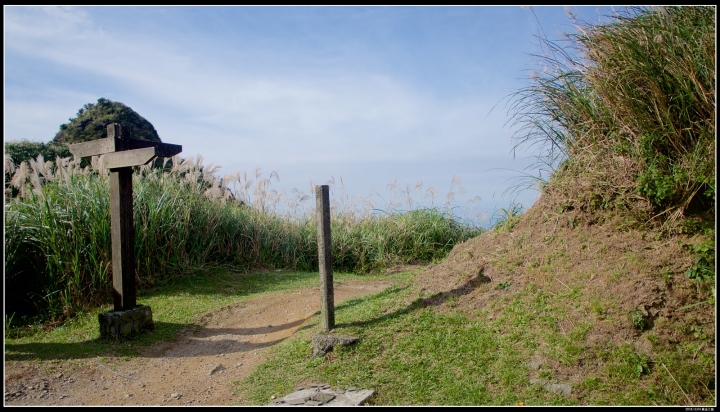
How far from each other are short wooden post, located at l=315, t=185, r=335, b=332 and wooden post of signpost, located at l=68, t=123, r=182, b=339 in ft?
6.29

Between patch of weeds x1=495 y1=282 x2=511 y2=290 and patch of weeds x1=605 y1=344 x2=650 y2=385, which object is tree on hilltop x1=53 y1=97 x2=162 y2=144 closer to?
patch of weeds x1=495 y1=282 x2=511 y2=290

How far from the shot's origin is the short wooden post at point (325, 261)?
4.94m

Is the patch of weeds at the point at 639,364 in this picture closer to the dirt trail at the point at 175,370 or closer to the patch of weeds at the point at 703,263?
the patch of weeds at the point at 703,263

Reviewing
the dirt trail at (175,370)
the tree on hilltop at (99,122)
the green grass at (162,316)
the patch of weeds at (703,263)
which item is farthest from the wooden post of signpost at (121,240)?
the tree on hilltop at (99,122)

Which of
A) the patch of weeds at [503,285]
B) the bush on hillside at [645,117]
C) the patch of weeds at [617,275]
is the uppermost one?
the bush on hillside at [645,117]

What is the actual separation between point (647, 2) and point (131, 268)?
6309mm

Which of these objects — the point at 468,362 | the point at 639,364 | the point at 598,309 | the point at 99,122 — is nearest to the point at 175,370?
the point at 468,362

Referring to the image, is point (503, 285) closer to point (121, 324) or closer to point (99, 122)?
point (121, 324)

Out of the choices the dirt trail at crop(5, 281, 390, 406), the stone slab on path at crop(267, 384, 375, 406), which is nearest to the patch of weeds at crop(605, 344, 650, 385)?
the stone slab on path at crop(267, 384, 375, 406)

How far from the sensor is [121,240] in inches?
229

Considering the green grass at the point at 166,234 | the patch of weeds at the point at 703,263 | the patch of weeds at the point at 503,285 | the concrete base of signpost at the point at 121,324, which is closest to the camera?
the patch of weeds at the point at 703,263

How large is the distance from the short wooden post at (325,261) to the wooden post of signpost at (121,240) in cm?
192

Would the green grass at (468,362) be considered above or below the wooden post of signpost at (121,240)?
below

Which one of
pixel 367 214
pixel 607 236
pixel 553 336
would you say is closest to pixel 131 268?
pixel 553 336
